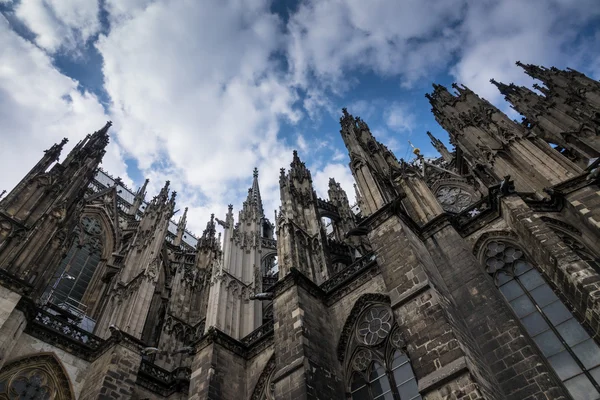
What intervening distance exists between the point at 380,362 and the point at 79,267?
17.3 metres

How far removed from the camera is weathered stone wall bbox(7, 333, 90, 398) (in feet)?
39.7

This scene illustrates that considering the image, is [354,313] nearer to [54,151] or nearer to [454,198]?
[454,198]

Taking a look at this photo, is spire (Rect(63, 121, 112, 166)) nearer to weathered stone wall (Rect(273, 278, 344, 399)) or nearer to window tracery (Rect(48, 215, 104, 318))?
window tracery (Rect(48, 215, 104, 318))

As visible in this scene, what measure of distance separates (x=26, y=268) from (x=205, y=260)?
10725 millimetres

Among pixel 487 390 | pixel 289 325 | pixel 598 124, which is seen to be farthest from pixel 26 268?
pixel 598 124

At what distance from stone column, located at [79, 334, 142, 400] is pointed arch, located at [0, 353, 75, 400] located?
2.18 feet

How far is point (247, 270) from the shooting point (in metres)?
17.8

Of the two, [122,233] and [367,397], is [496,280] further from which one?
[122,233]

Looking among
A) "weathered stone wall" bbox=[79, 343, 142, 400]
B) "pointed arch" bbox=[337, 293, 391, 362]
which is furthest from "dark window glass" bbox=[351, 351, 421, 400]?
"weathered stone wall" bbox=[79, 343, 142, 400]

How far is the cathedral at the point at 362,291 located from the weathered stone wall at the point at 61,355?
0.05 meters

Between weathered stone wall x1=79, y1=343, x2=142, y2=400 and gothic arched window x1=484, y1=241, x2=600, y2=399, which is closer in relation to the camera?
gothic arched window x1=484, y1=241, x2=600, y2=399

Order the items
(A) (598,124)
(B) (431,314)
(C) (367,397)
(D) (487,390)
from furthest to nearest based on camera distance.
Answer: (A) (598,124)
(C) (367,397)
(B) (431,314)
(D) (487,390)

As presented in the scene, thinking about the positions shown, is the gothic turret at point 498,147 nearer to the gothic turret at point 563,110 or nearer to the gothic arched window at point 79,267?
the gothic turret at point 563,110

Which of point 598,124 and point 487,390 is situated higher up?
point 598,124
